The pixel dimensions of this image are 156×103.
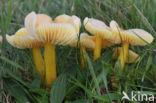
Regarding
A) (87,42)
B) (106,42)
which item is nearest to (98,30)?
(87,42)

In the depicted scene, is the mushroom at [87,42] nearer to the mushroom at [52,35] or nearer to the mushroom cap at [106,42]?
the mushroom cap at [106,42]

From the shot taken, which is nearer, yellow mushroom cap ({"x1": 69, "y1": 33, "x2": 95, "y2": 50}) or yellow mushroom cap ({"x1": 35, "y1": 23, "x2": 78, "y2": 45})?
yellow mushroom cap ({"x1": 35, "y1": 23, "x2": 78, "y2": 45})

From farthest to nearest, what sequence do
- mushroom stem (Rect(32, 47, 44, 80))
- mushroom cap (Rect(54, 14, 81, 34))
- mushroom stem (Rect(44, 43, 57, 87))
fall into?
mushroom stem (Rect(32, 47, 44, 80)), mushroom stem (Rect(44, 43, 57, 87)), mushroom cap (Rect(54, 14, 81, 34))

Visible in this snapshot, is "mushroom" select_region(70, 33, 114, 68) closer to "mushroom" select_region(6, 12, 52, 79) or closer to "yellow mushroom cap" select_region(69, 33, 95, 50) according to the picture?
"yellow mushroom cap" select_region(69, 33, 95, 50)

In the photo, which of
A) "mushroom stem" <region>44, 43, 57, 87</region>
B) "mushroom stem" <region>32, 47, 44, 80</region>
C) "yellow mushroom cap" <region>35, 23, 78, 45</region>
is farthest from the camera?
"mushroom stem" <region>32, 47, 44, 80</region>

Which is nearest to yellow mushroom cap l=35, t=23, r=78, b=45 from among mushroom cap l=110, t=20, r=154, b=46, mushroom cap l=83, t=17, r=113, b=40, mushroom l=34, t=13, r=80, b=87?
mushroom l=34, t=13, r=80, b=87

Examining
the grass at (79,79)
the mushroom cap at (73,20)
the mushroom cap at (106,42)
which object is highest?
the mushroom cap at (73,20)

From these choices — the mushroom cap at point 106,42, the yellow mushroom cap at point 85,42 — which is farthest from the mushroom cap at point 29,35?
the mushroom cap at point 106,42
